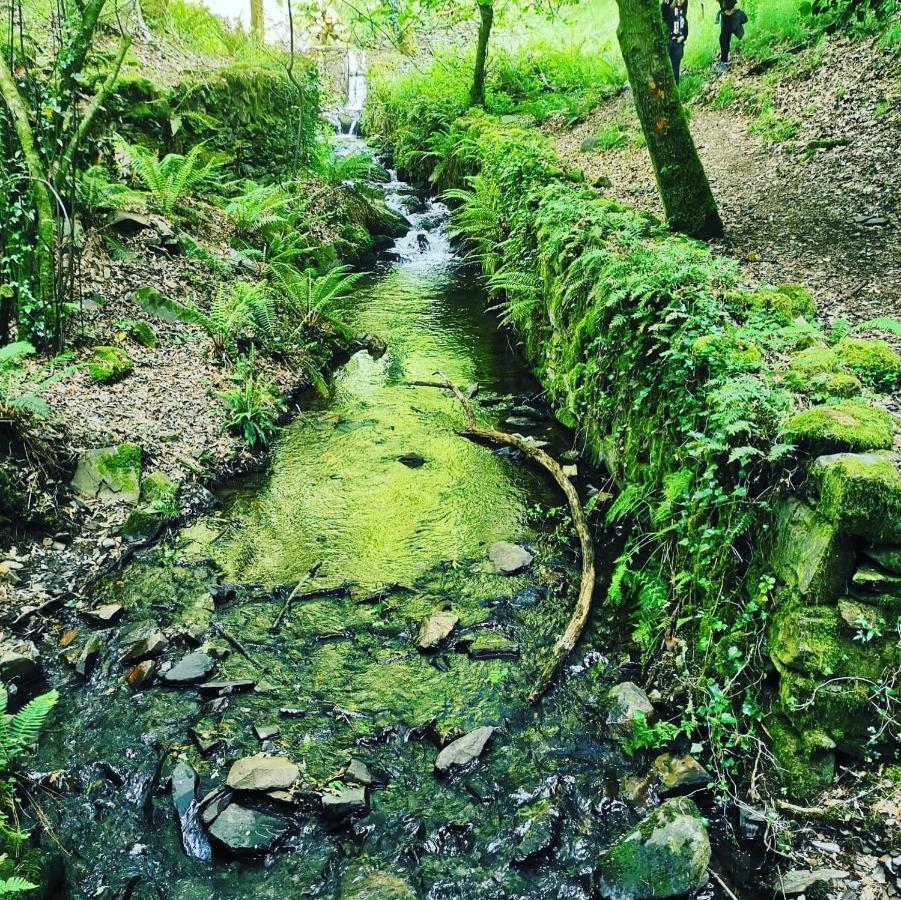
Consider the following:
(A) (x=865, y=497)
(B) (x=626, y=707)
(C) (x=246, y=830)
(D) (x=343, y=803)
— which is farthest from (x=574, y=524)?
(C) (x=246, y=830)

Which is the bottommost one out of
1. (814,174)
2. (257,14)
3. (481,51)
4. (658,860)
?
(658,860)

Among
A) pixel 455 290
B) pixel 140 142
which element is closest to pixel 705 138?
pixel 455 290

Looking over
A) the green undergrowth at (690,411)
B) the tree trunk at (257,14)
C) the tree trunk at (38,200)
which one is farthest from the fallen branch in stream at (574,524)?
the tree trunk at (257,14)

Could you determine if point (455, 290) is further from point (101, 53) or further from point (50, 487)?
point (50, 487)

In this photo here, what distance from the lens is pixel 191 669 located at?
12.8 ft

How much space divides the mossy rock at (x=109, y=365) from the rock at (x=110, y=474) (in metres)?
1.03

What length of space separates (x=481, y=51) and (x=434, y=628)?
16.4 metres

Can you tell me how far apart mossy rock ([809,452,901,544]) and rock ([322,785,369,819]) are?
8.35ft

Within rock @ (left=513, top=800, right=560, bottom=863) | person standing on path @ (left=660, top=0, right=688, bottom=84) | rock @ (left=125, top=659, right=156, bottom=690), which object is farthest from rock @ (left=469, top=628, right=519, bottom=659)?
person standing on path @ (left=660, top=0, right=688, bottom=84)

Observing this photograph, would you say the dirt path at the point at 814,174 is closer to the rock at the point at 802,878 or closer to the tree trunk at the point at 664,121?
the tree trunk at the point at 664,121

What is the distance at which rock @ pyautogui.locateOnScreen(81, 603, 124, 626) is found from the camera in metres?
4.20

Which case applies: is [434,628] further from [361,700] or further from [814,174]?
[814,174]

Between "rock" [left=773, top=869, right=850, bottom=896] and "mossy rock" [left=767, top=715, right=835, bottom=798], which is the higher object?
"mossy rock" [left=767, top=715, right=835, bottom=798]

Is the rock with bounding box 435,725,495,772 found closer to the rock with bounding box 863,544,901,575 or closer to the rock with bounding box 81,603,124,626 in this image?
the rock with bounding box 863,544,901,575
